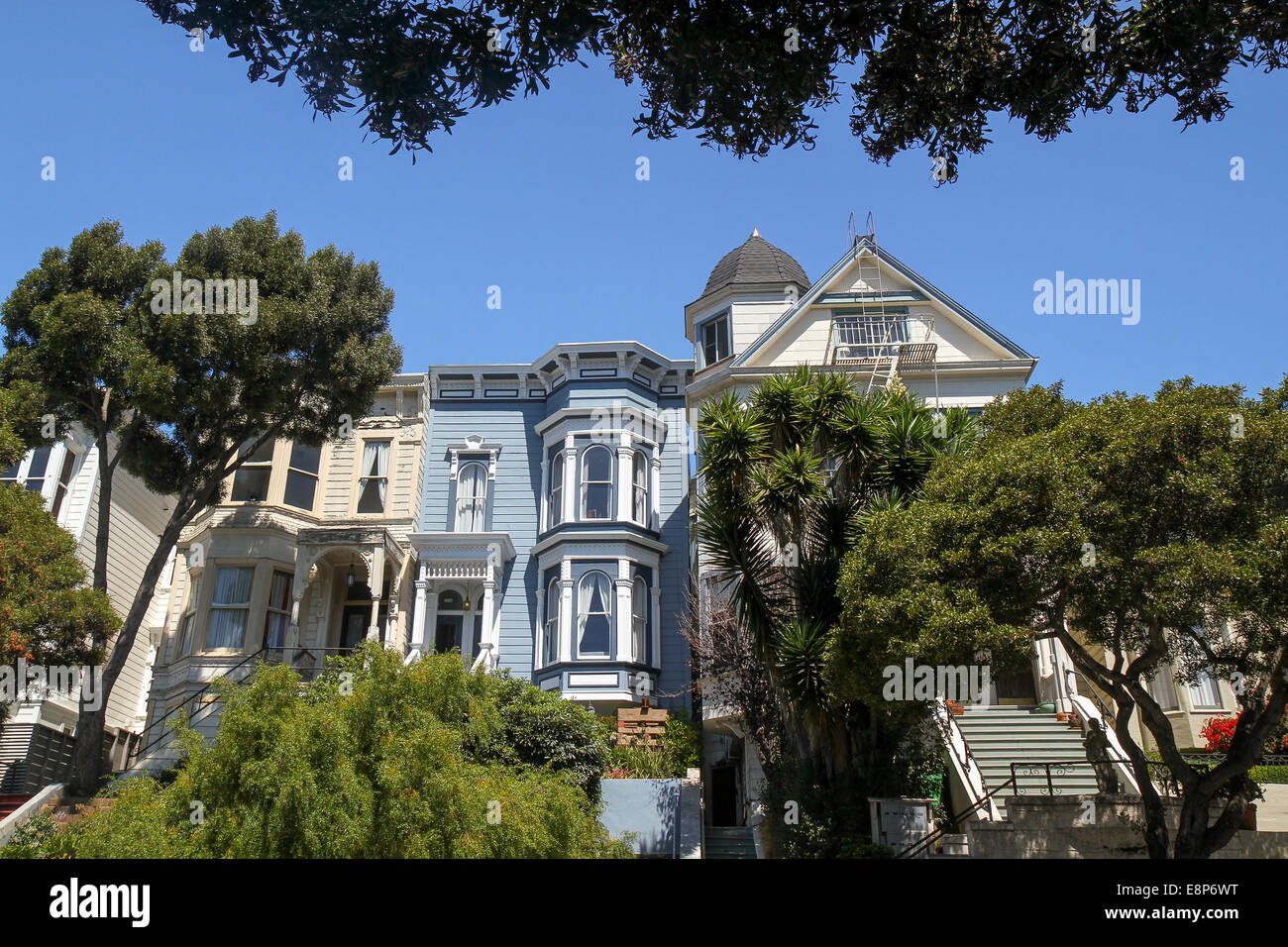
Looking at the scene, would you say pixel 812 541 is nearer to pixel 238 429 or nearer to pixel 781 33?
pixel 781 33

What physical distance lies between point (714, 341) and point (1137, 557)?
17.3 m

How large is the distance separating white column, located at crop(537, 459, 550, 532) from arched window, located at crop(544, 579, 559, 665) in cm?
168

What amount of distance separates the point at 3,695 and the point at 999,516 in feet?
49.3

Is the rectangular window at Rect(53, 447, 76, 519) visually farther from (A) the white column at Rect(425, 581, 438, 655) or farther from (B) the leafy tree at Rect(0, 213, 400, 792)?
(A) the white column at Rect(425, 581, 438, 655)

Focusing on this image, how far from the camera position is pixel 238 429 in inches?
794

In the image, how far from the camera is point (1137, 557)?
10930 millimetres

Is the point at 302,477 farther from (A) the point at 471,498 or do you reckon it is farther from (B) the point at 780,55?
(B) the point at 780,55

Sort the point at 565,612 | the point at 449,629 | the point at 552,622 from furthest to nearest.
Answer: the point at 449,629
the point at 552,622
the point at 565,612

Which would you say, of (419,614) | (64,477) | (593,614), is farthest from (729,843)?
(64,477)

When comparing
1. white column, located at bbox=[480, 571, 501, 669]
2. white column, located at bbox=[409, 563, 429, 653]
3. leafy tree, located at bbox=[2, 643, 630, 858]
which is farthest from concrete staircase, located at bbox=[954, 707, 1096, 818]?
white column, located at bbox=[409, 563, 429, 653]

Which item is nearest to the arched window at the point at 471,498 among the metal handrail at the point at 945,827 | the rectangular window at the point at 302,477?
the rectangular window at the point at 302,477

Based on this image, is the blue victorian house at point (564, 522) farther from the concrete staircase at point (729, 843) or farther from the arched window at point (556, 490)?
the concrete staircase at point (729, 843)
